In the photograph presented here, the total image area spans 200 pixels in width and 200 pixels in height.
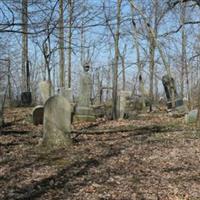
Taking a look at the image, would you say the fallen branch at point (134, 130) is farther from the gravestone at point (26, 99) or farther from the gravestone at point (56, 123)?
the gravestone at point (26, 99)

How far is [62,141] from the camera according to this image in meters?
10.1

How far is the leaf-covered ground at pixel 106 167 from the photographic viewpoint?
6.50 meters

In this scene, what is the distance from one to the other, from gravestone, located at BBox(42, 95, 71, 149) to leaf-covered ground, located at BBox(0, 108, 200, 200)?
32cm

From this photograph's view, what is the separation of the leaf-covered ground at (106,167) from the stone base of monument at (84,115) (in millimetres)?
3914

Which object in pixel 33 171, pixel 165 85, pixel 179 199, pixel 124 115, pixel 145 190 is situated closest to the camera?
pixel 179 199

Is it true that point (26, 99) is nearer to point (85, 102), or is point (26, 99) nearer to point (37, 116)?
point (85, 102)

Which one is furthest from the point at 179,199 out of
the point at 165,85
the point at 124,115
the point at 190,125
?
the point at 165,85

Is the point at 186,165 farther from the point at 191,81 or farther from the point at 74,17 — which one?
the point at 191,81

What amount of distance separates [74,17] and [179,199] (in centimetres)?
384

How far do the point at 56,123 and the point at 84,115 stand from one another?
6.06 m

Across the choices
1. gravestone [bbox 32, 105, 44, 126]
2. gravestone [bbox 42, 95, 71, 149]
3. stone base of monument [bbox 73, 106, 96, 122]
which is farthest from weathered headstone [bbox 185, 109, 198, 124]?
gravestone [bbox 42, 95, 71, 149]

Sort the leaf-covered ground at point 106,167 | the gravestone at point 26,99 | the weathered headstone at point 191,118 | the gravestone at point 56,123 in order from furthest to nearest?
1. the gravestone at point 26,99
2. the weathered headstone at point 191,118
3. the gravestone at point 56,123
4. the leaf-covered ground at point 106,167

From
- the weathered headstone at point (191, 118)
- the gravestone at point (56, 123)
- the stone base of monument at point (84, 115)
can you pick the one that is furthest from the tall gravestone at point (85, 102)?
the gravestone at point (56, 123)

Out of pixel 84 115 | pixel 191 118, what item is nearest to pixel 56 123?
pixel 84 115
